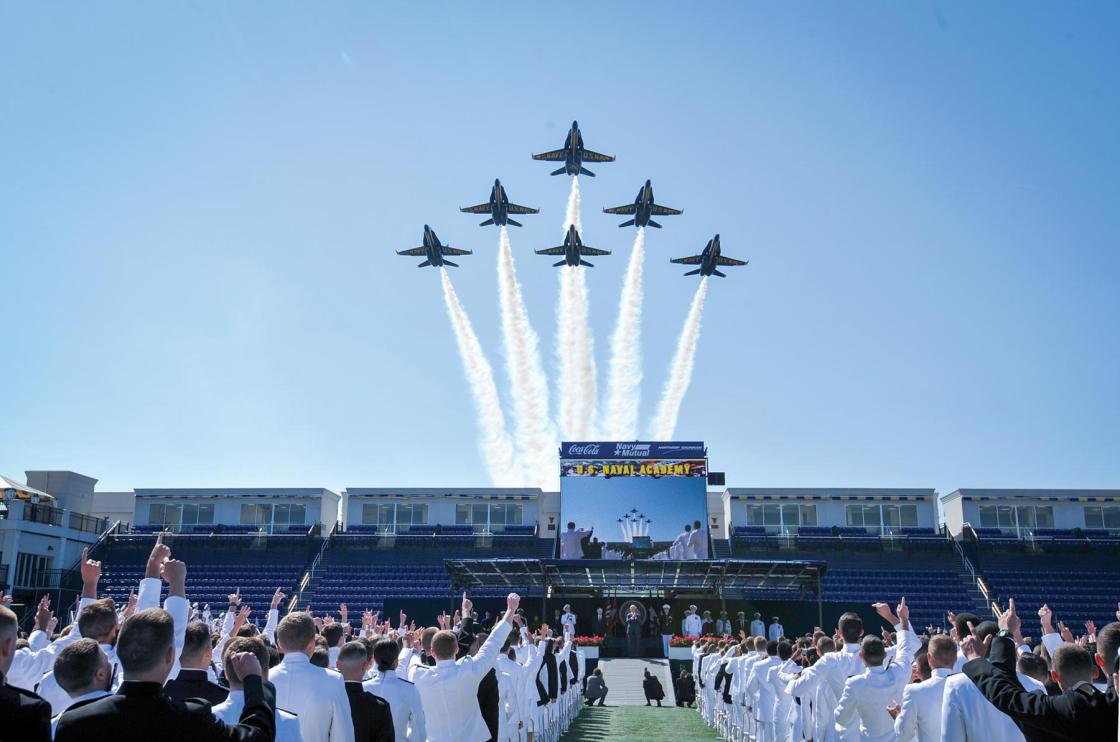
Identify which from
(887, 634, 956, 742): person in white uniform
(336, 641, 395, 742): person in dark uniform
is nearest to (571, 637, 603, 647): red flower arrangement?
(887, 634, 956, 742): person in white uniform

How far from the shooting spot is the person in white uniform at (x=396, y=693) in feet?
26.3

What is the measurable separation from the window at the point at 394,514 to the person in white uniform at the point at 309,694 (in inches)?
2057

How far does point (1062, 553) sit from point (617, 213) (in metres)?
30.8

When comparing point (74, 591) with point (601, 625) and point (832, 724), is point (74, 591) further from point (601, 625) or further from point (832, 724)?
point (832, 724)

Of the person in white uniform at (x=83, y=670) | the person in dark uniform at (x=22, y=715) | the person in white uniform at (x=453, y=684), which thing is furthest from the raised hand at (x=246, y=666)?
the person in white uniform at (x=453, y=684)

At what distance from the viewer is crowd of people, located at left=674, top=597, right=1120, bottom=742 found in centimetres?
571

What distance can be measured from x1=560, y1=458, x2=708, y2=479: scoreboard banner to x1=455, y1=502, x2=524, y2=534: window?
13834 millimetres

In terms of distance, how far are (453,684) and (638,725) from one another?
1624 centimetres

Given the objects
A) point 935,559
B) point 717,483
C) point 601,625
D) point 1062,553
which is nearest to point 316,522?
point 601,625

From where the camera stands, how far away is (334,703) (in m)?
6.75

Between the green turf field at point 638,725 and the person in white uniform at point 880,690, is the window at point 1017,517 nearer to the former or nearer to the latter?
the green turf field at point 638,725

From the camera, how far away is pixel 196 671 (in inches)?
213

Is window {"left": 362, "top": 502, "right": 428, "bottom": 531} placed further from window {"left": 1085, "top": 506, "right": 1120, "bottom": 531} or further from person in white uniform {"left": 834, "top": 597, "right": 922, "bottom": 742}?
person in white uniform {"left": 834, "top": 597, "right": 922, "bottom": 742}

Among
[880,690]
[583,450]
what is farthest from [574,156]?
[880,690]
